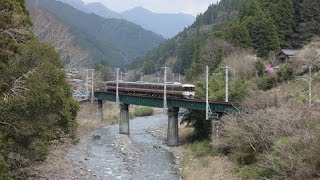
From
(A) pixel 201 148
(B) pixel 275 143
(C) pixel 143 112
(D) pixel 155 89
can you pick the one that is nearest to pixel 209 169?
(B) pixel 275 143

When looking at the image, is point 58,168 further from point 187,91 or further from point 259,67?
point 259,67

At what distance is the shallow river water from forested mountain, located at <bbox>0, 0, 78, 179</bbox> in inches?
330

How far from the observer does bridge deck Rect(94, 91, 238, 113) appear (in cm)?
4004

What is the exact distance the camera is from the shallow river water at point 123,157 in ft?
108

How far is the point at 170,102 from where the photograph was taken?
49.8 m

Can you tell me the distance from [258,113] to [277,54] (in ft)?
120

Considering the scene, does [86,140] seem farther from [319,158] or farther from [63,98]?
[319,158]

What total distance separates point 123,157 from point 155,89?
1626 centimetres

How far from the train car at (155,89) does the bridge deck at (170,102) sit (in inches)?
43.1

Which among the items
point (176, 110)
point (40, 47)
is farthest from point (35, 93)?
point (176, 110)

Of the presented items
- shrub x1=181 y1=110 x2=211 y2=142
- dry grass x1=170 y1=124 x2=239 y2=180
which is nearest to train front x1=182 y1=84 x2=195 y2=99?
shrub x1=181 y1=110 x2=211 y2=142

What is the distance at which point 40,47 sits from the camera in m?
27.1

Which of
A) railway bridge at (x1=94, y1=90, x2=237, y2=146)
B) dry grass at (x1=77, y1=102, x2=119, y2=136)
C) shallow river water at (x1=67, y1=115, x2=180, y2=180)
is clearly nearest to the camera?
shallow river water at (x1=67, y1=115, x2=180, y2=180)

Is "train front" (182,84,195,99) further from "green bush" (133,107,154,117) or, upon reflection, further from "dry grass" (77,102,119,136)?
"green bush" (133,107,154,117)
